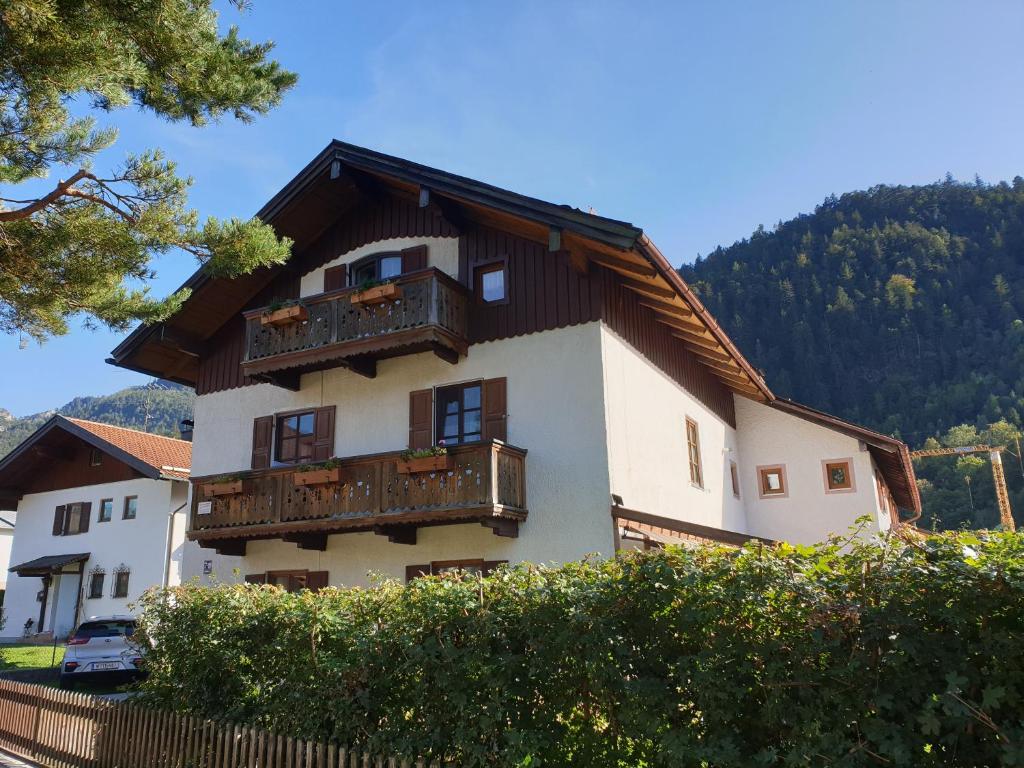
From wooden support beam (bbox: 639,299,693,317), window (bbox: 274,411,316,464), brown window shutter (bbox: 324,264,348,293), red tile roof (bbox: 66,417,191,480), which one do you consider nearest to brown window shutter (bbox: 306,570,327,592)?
window (bbox: 274,411,316,464)

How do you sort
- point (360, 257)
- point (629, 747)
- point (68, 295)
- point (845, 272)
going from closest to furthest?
point (629, 747)
point (68, 295)
point (360, 257)
point (845, 272)

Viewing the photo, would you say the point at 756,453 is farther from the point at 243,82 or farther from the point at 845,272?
the point at 845,272

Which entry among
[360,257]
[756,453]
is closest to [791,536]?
[756,453]

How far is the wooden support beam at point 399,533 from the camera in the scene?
15823 millimetres

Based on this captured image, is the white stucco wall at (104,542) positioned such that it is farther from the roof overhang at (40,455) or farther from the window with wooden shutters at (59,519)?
the roof overhang at (40,455)

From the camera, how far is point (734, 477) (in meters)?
23.2

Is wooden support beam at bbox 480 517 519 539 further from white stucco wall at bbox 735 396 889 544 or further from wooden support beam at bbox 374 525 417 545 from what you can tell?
white stucco wall at bbox 735 396 889 544

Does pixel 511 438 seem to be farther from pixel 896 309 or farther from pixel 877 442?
pixel 896 309

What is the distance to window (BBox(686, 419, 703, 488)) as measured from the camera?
19.6 metres

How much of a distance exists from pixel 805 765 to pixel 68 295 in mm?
10267

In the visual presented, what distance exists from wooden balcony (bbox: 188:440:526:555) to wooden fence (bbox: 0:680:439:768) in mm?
5320

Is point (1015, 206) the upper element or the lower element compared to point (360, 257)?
upper

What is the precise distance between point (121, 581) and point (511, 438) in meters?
20.0

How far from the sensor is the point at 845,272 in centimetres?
10175
